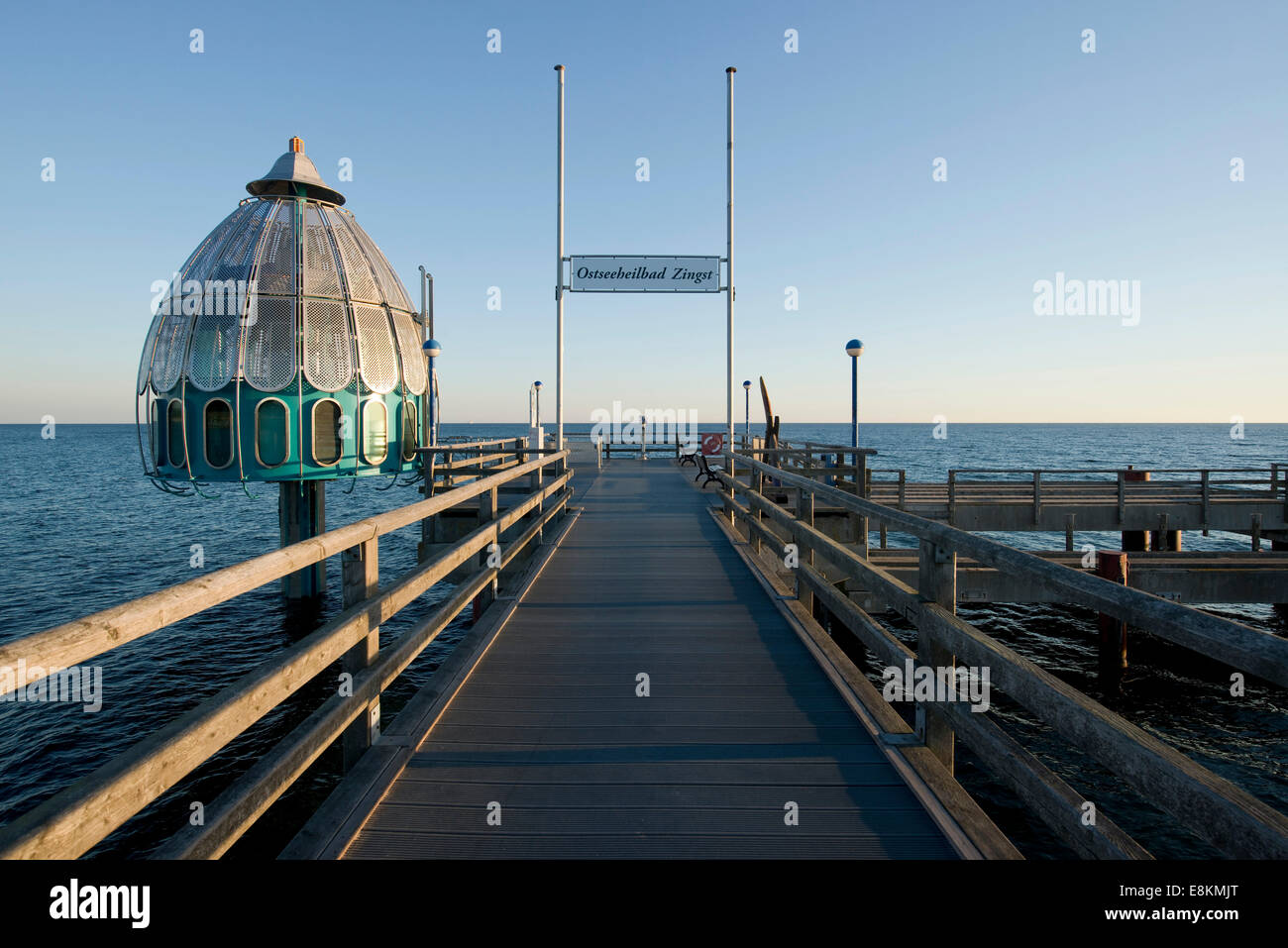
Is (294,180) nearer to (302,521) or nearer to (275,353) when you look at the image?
(275,353)

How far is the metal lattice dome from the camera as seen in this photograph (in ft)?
56.9

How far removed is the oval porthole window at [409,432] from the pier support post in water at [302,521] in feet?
8.89

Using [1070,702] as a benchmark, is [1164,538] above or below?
below

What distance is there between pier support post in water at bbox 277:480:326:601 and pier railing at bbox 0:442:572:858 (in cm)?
1544

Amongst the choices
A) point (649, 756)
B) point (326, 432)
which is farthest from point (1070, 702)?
point (326, 432)

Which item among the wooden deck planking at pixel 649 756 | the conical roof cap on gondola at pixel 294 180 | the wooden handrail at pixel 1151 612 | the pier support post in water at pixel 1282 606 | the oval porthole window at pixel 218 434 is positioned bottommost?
the pier support post in water at pixel 1282 606

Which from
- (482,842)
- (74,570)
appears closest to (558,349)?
(482,842)

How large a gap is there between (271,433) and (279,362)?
5.98 ft

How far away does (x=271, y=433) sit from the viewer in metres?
17.3

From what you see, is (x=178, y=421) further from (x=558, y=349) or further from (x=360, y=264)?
(x=558, y=349)

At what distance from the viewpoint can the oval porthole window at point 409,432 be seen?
66.8 feet

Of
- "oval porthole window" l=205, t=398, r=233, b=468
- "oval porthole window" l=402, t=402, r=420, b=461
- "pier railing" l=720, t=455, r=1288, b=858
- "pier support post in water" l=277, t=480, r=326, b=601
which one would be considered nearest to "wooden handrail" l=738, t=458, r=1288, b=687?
"pier railing" l=720, t=455, r=1288, b=858

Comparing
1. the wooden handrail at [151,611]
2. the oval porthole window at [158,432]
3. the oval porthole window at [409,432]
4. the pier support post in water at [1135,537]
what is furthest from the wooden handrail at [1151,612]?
the pier support post in water at [1135,537]

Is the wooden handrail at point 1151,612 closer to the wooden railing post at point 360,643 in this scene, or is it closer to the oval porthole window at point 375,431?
the wooden railing post at point 360,643
